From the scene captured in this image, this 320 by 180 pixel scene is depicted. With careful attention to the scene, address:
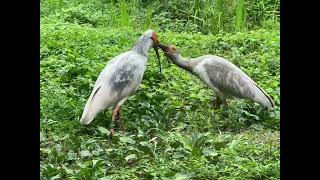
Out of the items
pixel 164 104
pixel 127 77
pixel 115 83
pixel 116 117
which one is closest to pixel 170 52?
pixel 164 104

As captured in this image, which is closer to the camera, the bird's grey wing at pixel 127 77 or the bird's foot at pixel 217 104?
the bird's grey wing at pixel 127 77

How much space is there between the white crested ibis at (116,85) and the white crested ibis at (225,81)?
58 cm

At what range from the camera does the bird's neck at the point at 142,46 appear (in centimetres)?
567

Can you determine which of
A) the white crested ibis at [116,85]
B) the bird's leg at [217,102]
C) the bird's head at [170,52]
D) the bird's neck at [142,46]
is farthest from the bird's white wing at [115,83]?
the bird's leg at [217,102]

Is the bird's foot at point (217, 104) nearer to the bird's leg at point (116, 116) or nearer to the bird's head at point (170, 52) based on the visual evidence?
the bird's head at point (170, 52)

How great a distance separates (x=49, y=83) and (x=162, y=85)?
114cm

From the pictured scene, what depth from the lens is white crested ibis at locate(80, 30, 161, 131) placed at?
4.96 metres

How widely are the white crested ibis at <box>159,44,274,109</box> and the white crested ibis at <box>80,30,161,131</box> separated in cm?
58

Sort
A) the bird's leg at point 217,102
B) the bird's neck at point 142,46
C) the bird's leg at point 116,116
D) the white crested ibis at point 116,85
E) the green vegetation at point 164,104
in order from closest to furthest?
the green vegetation at point 164,104 → the white crested ibis at point 116,85 → the bird's leg at point 116,116 → the bird's neck at point 142,46 → the bird's leg at point 217,102

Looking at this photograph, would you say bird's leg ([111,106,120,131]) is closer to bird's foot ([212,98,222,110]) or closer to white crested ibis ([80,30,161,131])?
white crested ibis ([80,30,161,131])

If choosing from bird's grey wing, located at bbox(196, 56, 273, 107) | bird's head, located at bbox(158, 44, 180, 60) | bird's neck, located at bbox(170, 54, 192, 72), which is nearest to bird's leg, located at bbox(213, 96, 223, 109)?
bird's grey wing, located at bbox(196, 56, 273, 107)
